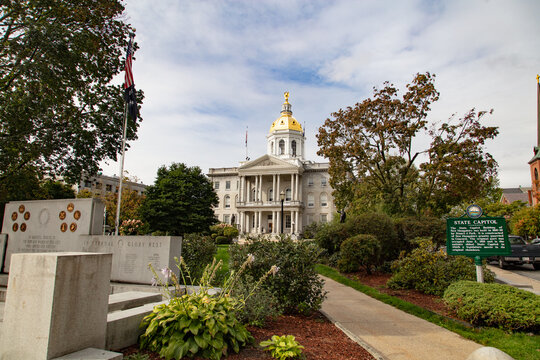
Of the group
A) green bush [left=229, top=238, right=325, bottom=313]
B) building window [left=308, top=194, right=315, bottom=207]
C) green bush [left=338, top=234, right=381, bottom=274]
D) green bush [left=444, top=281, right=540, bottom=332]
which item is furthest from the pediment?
green bush [left=229, top=238, right=325, bottom=313]

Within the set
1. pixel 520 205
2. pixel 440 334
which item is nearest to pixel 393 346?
pixel 440 334

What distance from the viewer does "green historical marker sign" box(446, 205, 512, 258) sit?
28.8 feet

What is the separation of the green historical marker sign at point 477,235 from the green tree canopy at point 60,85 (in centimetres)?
1456

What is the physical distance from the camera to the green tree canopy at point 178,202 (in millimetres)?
35062

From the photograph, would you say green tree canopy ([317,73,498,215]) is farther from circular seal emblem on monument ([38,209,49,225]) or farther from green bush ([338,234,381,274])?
circular seal emblem on monument ([38,209,49,225])

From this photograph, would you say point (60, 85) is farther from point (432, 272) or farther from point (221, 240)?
point (221, 240)

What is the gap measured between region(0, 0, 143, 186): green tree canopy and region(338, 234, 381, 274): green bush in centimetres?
1217

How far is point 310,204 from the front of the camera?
223ft

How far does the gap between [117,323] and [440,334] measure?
5621 millimetres

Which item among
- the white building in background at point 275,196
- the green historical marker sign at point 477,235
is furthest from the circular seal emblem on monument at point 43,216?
the white building in background at point 275,196

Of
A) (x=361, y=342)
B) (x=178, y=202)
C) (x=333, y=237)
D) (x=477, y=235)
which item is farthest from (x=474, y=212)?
(x=178, y=202)

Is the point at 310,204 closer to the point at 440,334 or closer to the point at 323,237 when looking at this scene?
the point at 323,237

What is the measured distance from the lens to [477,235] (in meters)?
9.05

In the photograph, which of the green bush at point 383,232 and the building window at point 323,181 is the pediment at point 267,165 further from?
the green bush at point 383,232
